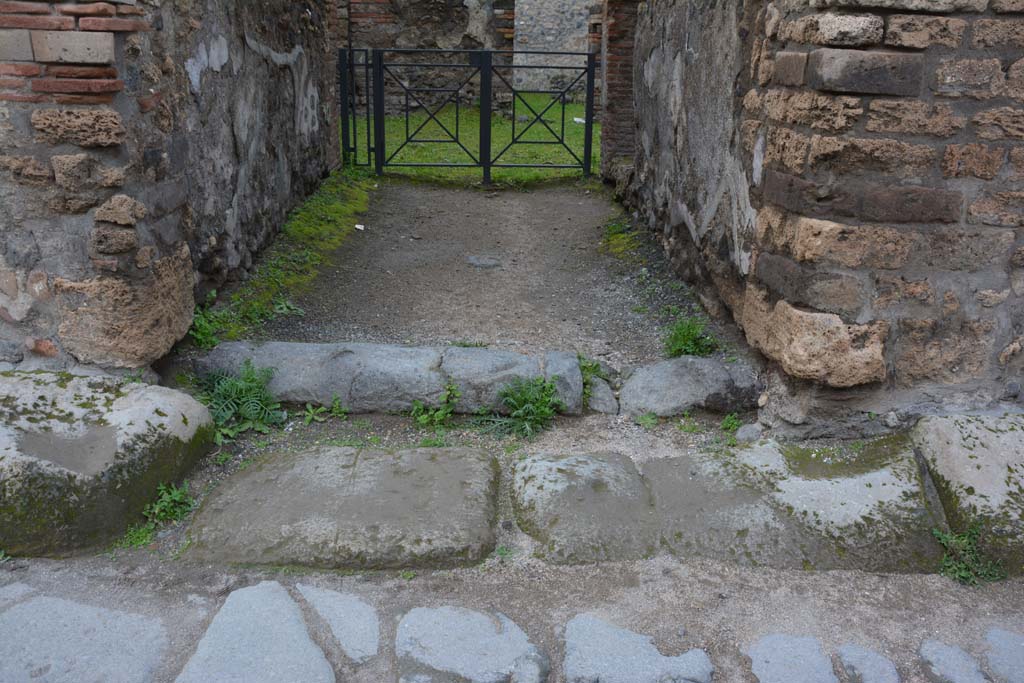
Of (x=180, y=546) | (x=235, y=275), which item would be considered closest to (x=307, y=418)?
(x=180, y=546)

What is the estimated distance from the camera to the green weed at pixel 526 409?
3.12 m

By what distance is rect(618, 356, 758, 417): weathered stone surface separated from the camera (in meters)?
3.15

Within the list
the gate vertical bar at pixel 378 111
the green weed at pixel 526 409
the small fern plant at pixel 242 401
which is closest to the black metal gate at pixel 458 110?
the gate vertical bar at pixel 378 111

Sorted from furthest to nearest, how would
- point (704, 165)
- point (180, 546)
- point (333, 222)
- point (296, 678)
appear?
point (333, 222) < point (704, 165) < point (180, 546) < point (296, 678)

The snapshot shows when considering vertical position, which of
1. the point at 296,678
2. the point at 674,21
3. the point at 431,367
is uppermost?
the point at 674,21

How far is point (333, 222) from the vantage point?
554 centimetres

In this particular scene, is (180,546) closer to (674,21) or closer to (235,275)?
(235,275)

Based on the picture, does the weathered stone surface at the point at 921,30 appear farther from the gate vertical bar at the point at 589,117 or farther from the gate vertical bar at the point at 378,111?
the gate vertical bar at the point at 378,111

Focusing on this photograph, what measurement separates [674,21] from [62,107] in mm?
3184

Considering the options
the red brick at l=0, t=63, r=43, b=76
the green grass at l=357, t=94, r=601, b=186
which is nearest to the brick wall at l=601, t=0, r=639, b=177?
the green grass at l=357, t=94, r=601, b=186

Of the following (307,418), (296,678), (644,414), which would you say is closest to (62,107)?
(307,418)

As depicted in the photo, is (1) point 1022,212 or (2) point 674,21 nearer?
(1) point 1022,212

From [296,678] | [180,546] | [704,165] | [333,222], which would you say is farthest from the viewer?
[333,222]

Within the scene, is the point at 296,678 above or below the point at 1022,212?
below
